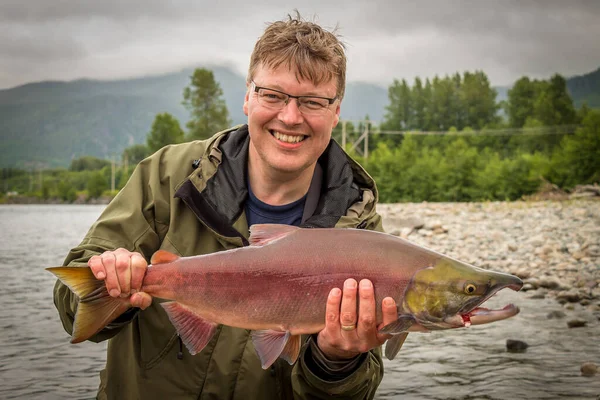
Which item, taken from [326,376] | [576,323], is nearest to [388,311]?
[326,376]

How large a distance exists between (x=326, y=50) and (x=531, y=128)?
85849 millimetres

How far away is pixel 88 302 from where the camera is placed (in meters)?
3.10

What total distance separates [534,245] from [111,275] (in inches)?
609

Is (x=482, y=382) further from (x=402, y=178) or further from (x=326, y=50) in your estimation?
(x=402, y=178)

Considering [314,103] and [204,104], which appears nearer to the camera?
[314,103]

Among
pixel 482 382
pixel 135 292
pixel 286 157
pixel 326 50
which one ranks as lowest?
pixel 482 382

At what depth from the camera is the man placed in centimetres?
404

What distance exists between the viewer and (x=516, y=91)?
313 feet

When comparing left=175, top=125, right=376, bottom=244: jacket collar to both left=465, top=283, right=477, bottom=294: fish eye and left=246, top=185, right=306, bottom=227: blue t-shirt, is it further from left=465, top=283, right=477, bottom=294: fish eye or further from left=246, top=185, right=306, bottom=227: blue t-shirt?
left=465, top=283, right=477, bottom=294: fish eye

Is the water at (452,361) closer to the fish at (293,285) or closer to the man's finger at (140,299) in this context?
the fish at (293,285)

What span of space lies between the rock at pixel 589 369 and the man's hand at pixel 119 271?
6.23 meters

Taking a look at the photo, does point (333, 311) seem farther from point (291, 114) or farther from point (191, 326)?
point (291, 114)

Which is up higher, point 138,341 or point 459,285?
point 459,285

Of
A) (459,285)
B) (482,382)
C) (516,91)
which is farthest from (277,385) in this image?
(516,91)
